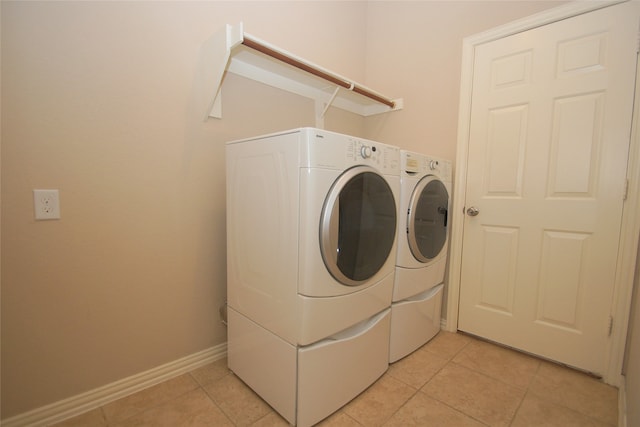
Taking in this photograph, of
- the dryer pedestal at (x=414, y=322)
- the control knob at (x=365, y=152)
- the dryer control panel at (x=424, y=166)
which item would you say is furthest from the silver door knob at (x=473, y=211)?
the control knob at (x=365, y=152)

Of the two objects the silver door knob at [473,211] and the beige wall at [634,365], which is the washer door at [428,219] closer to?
the silver door knob at [473,211]

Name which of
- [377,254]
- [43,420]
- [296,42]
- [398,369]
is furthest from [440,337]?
[296,42]

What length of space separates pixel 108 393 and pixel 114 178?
39.2 inches

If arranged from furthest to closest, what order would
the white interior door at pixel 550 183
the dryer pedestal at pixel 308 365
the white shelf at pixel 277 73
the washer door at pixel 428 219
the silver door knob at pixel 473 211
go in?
the silver door knob at pixel 473 211 < the washer door at pixel 428 219 < the white interior door at pixel 550 183 < the white shelf at pixel 277 73 < the dryer pedestal at pixel 308 365

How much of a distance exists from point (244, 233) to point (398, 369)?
1.16 metres

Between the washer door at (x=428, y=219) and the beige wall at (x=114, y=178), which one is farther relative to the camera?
the washer door at (x=428, y=219)

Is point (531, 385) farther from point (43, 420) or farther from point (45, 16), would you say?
point (45, 16)

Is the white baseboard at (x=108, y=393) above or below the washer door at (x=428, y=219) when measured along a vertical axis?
below

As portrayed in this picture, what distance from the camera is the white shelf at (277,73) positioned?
134 cm

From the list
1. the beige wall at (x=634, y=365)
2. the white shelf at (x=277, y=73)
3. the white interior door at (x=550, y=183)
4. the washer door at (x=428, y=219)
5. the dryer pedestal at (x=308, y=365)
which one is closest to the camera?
the beige wall at (x=634, y=365)

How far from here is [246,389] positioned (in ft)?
4.61

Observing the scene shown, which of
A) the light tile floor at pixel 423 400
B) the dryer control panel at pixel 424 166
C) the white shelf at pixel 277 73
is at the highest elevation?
the white shelf at pixel 277 73

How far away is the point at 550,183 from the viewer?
163 centimetres

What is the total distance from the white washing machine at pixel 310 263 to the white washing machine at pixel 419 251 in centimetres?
13
